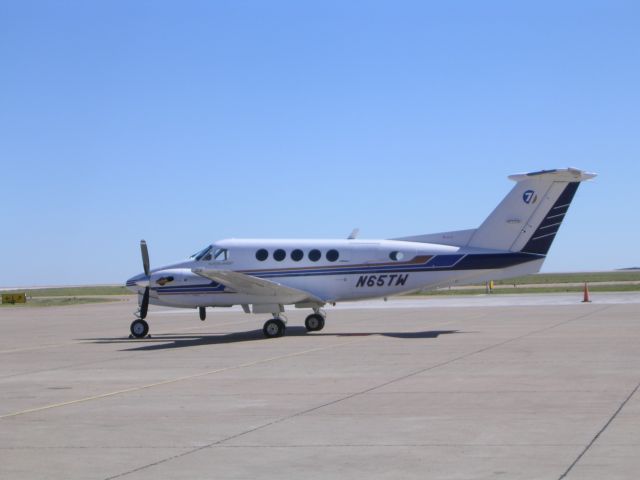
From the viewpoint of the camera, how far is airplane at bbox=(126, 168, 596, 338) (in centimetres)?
2612

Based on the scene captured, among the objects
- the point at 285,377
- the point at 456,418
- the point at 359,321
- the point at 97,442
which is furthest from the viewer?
the point at 359,321

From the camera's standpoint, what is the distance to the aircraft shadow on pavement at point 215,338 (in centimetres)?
2542

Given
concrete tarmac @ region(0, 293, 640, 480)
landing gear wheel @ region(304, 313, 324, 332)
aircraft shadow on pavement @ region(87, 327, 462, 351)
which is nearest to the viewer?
concrete tarmac @ region(0, 293, 640, 480)

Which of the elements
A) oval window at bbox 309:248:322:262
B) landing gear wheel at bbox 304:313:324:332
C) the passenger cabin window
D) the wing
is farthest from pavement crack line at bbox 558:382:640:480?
landing gear wheel at bbox 304:313:324:332

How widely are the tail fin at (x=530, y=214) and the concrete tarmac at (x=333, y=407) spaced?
8.11 ft

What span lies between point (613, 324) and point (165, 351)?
42.5 feet

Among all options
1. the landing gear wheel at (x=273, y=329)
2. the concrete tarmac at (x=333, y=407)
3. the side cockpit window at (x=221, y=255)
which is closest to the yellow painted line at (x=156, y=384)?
the concrete tarmac at (x=333, y=407)

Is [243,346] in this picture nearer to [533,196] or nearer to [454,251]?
[454,251]

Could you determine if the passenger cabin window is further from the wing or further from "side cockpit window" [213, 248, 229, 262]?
"side cockpit window" [213, 248, 229, 262]

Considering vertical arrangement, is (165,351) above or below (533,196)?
below

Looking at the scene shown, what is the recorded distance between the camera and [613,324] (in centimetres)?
2741

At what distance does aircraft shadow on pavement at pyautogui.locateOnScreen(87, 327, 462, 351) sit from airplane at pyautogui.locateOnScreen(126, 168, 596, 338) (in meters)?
0.65

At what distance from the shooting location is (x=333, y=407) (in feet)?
42.4

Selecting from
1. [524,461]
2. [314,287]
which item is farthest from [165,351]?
[524,461]
